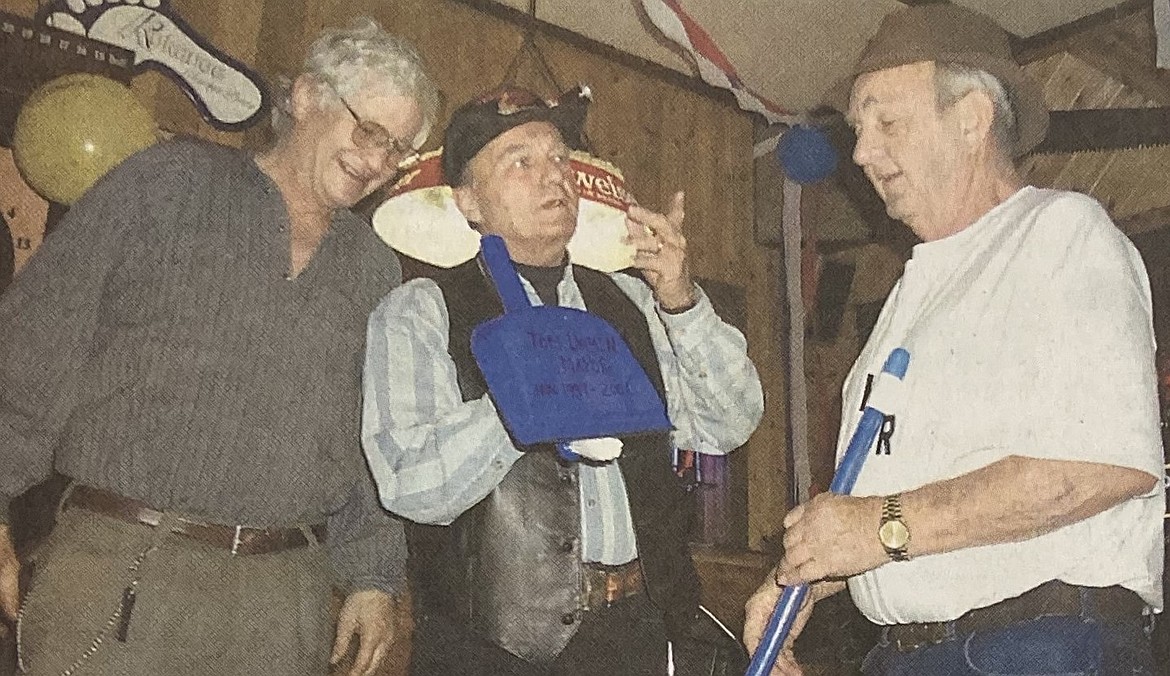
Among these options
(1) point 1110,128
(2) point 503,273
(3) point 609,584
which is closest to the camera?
(3) point 609,584

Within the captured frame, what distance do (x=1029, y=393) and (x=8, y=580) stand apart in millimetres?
1060

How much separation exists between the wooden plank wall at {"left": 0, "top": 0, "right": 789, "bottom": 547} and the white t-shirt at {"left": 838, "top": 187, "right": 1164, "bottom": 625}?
462mm

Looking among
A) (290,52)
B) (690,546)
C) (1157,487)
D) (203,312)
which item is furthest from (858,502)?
(290,52)

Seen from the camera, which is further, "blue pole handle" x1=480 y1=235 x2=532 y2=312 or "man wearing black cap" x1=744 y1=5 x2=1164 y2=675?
"blue pole handle" x1=480 y1=235 x2=532 y2=312

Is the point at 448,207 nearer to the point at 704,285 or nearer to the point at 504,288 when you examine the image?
the point at 504,288

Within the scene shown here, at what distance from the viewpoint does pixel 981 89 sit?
46.3 inches

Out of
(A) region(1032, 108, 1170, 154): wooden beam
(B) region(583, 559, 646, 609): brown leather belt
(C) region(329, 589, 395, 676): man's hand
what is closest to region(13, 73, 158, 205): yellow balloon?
(C) region(329, 589, 395, 676): man's hand

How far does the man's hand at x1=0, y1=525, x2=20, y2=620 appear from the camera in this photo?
3.60ft

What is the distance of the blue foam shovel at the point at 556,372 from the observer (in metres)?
1.21

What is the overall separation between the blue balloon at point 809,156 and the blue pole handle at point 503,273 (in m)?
0.69

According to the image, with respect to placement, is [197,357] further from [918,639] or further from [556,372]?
[918,639]

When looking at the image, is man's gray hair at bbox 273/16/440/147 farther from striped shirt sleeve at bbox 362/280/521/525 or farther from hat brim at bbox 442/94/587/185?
striped shirt sleeve at bbox 362/280/521/525

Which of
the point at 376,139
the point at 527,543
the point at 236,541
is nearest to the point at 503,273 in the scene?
the point at 376,139

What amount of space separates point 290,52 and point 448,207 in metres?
0.34
